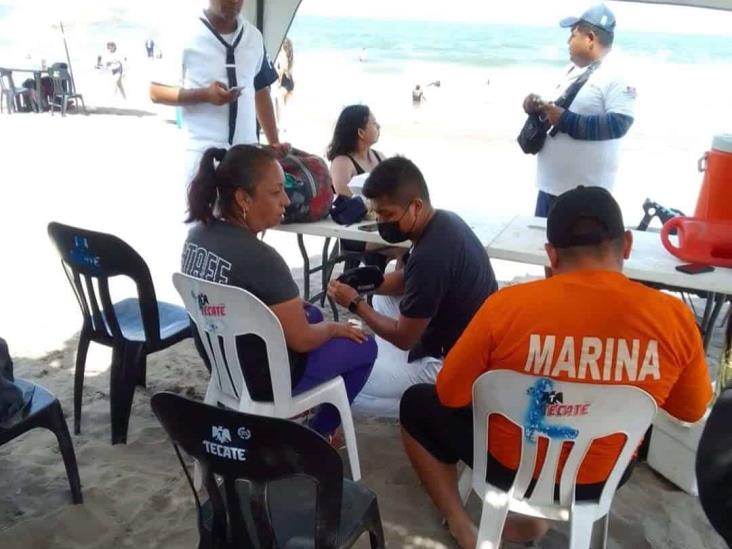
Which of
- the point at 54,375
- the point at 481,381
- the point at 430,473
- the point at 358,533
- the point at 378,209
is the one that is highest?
the point at 378,209

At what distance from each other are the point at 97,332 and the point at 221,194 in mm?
893

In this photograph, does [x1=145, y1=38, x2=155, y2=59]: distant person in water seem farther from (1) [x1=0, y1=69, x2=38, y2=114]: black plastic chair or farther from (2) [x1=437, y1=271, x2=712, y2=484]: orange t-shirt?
(2) [x1=437, y1=271, x2=712, y2=484]: orange t-shirt

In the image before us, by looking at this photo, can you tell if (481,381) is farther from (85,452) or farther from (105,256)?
(85,452)

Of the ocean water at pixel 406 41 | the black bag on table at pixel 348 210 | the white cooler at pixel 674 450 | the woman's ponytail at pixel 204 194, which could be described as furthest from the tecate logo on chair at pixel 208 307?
the ocean water at pixel 406 41

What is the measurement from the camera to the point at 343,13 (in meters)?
37.3

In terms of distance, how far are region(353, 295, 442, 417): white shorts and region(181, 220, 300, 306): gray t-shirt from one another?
0.61m

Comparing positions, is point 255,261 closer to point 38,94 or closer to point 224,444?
point 224,444

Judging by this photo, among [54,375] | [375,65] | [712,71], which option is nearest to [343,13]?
[375,65]

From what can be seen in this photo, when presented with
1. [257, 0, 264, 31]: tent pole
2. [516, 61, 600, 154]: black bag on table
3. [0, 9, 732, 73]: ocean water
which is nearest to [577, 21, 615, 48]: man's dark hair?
[516, 61, 600, 154]: black bag on table

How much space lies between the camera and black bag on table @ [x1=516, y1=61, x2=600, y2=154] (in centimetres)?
352

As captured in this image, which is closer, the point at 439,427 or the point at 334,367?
the point at 439,427

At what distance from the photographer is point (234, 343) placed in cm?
215

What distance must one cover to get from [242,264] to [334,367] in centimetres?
49

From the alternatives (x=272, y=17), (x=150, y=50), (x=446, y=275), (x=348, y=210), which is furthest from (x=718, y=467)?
(x=150, y=50)
